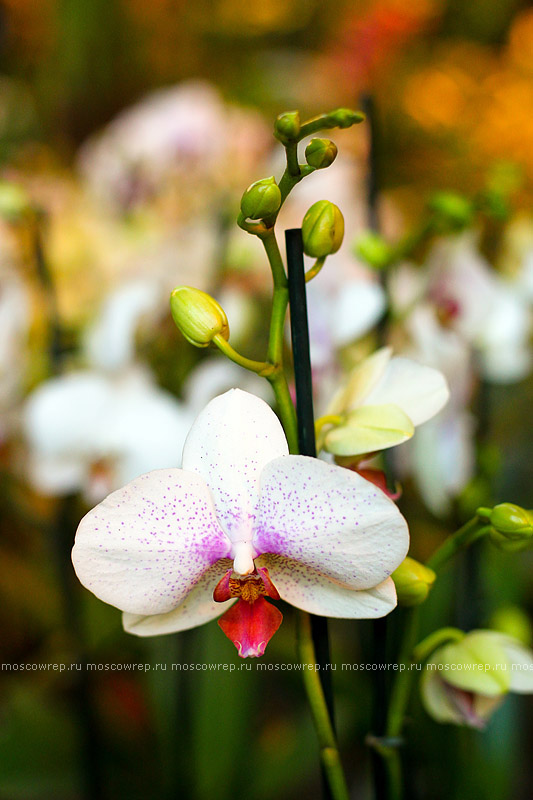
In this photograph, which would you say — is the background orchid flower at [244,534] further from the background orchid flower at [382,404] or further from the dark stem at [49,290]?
the dark stem at [49,290]

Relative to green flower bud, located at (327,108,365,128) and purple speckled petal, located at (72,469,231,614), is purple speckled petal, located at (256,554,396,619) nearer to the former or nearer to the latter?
purple speckled petal, located at (72,469,231,614)

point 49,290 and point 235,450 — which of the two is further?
point 49,290

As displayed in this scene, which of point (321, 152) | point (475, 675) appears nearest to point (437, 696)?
point (475, 675)

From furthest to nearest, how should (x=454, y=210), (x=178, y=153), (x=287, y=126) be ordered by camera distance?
(x=178, y=153), (x=454, y=210), (x=287, y=126)

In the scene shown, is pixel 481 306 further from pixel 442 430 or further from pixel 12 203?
pixel 12 203

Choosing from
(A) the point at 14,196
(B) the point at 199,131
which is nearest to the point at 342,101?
(B) the point at 199,131

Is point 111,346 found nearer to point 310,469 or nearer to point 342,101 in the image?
point 310,469

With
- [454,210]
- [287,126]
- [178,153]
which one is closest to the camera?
[287,126]
